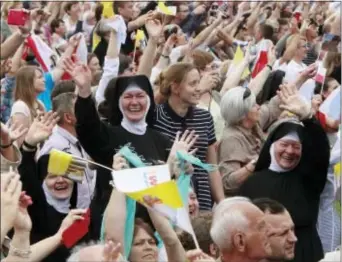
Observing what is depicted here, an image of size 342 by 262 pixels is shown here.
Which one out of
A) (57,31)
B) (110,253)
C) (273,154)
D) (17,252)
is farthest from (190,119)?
(57,31)

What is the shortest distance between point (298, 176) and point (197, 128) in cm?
94

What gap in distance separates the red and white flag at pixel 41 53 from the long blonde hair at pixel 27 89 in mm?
2063

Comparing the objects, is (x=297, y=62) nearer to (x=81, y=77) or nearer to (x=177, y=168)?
(x=81, y=77)

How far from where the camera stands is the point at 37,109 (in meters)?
→ 8.19

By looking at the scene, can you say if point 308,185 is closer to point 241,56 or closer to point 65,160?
point 65,160

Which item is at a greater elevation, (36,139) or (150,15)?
(150,15)

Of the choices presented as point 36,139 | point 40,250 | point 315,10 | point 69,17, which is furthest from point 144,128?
point 315,10

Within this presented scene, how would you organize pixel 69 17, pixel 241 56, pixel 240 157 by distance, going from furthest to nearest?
pixel 69 17 < pixel 241 56 < pixel 240 157

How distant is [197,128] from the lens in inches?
286

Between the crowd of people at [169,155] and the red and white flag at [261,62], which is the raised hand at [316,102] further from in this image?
the red and white flag at [261,62]

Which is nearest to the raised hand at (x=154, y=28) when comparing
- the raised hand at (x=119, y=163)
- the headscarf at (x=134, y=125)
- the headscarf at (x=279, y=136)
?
the headscarf at (x=134, y=125)

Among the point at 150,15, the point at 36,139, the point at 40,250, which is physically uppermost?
the point at 150,15

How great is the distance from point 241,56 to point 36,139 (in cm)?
396

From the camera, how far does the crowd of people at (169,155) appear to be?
5.08 meters
